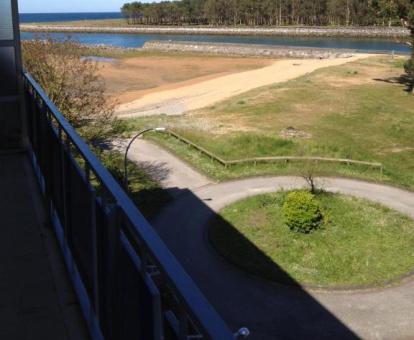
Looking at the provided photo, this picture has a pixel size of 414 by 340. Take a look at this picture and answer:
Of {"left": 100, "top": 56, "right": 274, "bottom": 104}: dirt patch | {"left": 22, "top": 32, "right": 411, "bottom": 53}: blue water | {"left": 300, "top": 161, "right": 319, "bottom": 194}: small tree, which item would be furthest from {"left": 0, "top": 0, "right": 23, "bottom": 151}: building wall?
{"left": 22, "top": 32, "right": 411, "bottom": 53}: blue water

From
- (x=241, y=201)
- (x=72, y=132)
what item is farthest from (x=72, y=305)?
(x=241, y=201)

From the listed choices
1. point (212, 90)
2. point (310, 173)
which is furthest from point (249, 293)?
point (212, 90)

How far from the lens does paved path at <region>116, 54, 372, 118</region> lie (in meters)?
51.6

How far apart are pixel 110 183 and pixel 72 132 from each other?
1.54 meters

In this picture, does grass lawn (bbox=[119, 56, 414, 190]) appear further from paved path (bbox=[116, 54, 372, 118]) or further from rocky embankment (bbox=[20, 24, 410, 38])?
rocky embankment (bbox=[20, 24, 410, 38])

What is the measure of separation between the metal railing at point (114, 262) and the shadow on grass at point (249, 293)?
10.8 meters

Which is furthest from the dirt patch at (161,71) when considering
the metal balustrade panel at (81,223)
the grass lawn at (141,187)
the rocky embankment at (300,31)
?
the metal balustrade panel at (81,223)

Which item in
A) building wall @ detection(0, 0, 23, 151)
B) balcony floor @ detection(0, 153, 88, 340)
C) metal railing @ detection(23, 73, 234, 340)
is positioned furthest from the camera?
building wall @ detection(0, 0, 23, 151)

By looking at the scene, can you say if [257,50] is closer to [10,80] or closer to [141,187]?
[141,187]

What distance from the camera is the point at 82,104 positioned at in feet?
104

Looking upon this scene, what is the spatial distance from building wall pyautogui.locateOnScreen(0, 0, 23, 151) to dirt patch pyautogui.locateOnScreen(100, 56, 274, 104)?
49.8 meters

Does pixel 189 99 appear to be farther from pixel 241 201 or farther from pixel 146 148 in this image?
pixel 241 201

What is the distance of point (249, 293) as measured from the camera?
1730cm

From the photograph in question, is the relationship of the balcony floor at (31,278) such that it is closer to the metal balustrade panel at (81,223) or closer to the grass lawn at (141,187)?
A: the metal balustrade panel at (81,223)
